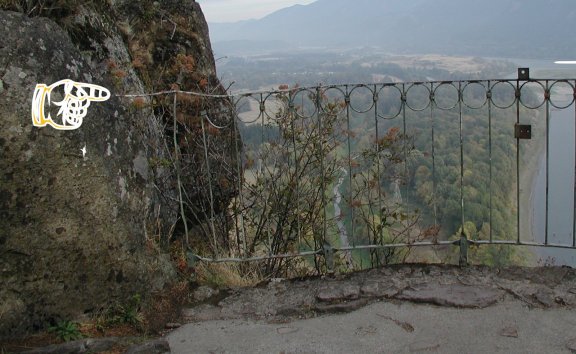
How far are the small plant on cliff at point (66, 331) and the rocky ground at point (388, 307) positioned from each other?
0.56ft

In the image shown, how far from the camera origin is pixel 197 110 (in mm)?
6059

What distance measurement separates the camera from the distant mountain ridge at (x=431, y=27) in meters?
72.4

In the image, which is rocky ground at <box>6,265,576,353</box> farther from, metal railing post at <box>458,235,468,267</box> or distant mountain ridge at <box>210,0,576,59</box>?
distant mountain ridge at <box>210,0,576,59</box>

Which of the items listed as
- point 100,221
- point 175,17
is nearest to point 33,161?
point 100,221

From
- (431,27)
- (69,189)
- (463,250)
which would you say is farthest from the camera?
(431,27)

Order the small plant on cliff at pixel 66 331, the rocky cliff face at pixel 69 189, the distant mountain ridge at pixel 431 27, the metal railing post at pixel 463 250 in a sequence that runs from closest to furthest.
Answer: the rocky cliff face at pixel 69 189, the small plant on cliff at pixel 66 331, the metal railing post at pixel 463 250, the distant mountain ridge at pixel 431 27

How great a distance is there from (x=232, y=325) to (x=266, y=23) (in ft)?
635

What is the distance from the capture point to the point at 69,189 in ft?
12.1
